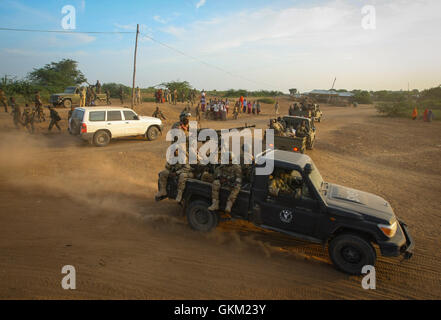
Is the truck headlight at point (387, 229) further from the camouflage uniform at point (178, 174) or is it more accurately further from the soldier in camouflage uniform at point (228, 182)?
the camouflage uniform at point (178, 174)

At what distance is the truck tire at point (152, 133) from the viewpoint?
14.8m

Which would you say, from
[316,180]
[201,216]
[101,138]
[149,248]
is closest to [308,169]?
[316,180]

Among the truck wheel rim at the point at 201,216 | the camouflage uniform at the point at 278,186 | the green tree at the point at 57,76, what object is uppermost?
the green tree at the point at 57,76

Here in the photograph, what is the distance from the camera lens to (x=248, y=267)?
4.61 m

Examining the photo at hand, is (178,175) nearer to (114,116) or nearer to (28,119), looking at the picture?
(114,116)

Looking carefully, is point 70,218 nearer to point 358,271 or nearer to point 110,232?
point 110,232

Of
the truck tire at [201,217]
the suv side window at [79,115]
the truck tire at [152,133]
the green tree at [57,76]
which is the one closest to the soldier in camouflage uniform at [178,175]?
the truck tire at [201,217]

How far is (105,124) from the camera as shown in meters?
13.1
